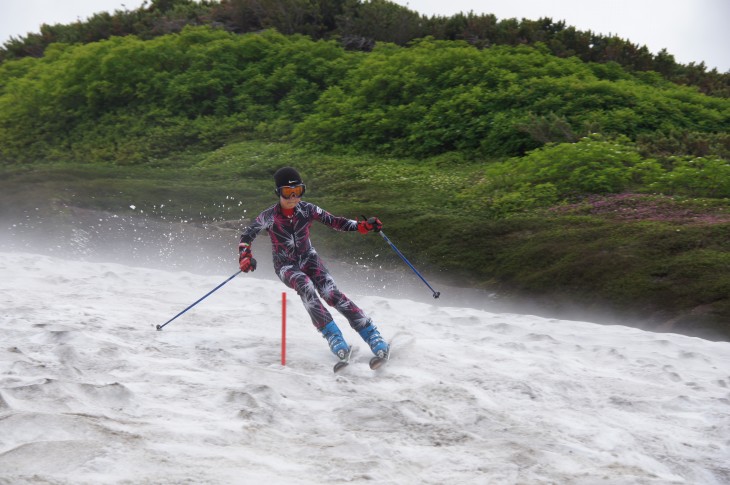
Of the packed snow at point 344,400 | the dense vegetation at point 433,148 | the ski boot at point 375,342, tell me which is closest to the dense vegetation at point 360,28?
the dense vegetation at point 433,148

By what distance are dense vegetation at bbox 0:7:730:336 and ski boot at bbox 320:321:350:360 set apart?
4281mm

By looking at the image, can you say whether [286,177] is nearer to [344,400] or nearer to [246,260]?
[246,260]

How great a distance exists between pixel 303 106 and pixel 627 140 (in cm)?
1009

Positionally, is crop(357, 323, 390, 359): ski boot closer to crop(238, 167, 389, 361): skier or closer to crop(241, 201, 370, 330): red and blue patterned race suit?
crop(238, 167, 389, 361): skier

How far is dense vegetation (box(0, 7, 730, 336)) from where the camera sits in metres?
11.9

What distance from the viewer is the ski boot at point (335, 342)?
7809 millimetres

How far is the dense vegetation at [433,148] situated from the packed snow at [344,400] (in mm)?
2100

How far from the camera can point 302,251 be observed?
27.7 feet

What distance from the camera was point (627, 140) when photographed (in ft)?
56.8

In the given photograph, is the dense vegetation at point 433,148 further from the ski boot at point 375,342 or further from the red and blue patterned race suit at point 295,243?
the red and blue patterned race suit at point 295,243

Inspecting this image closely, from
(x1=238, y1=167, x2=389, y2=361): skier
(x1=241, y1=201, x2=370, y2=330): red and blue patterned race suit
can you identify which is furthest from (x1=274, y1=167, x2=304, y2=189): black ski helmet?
(x1=241, y1=201, x2=370, y2=330): red and blue patterned race suit

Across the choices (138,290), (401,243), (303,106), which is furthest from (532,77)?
(138,290)

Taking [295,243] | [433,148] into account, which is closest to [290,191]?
[295,243]

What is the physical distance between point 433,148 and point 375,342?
12.6 m
